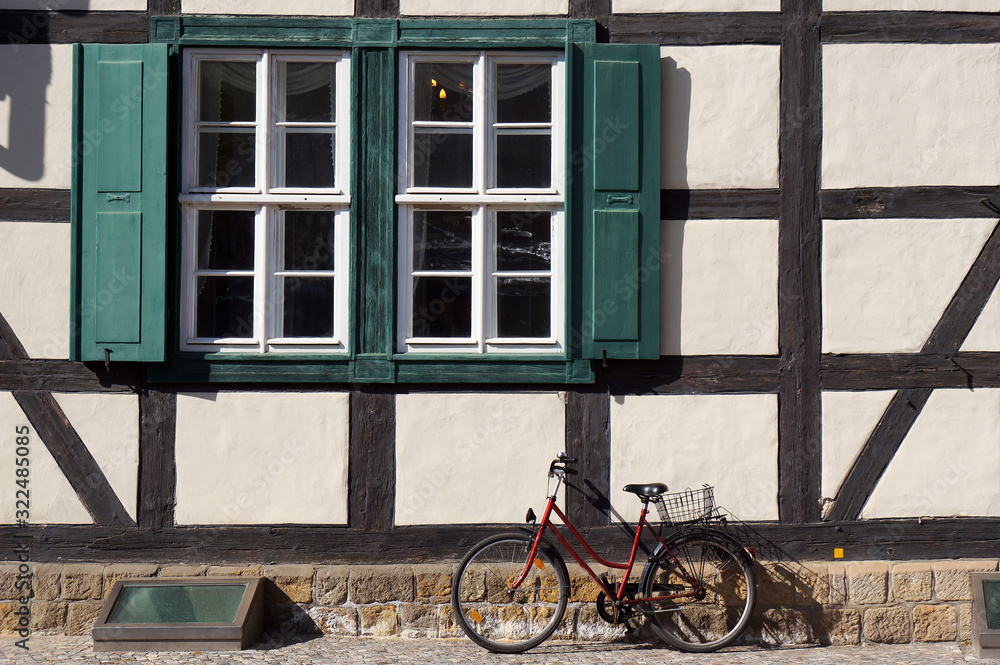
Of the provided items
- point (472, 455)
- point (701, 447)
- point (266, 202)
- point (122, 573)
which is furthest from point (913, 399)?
point (122, 573)

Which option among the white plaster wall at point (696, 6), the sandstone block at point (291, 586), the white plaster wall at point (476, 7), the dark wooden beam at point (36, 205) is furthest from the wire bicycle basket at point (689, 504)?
the dark wooden beam at point (36, 205)

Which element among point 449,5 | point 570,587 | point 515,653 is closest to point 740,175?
point 449,5

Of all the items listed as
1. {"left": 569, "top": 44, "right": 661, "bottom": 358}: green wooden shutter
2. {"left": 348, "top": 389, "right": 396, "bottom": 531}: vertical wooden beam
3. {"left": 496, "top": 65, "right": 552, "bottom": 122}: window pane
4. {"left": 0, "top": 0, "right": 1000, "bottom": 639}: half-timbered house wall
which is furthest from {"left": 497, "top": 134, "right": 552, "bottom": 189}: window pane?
{"left": 348, "top": 389, "right": 396, "bottom": 531}: vertical wooden beam

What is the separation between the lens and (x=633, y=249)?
504cm

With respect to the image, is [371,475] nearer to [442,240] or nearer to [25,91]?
[442,240]

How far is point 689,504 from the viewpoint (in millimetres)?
5031

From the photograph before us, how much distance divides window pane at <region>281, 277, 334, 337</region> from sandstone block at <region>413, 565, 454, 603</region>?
1447mm

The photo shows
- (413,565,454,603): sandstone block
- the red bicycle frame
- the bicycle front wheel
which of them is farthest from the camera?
(413,565,454,603): sandstone block

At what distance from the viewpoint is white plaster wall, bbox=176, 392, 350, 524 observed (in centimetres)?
502

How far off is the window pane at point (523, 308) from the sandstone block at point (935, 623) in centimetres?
Answer: 264

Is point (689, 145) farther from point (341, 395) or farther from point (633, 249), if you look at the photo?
point (341, 395)

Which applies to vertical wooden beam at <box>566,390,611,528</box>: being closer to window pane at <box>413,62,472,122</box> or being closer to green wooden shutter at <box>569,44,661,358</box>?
green wooden shutter at <box>569,44,661,358</box>

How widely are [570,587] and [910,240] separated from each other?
9.03ft

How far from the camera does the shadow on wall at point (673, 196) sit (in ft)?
16.7
